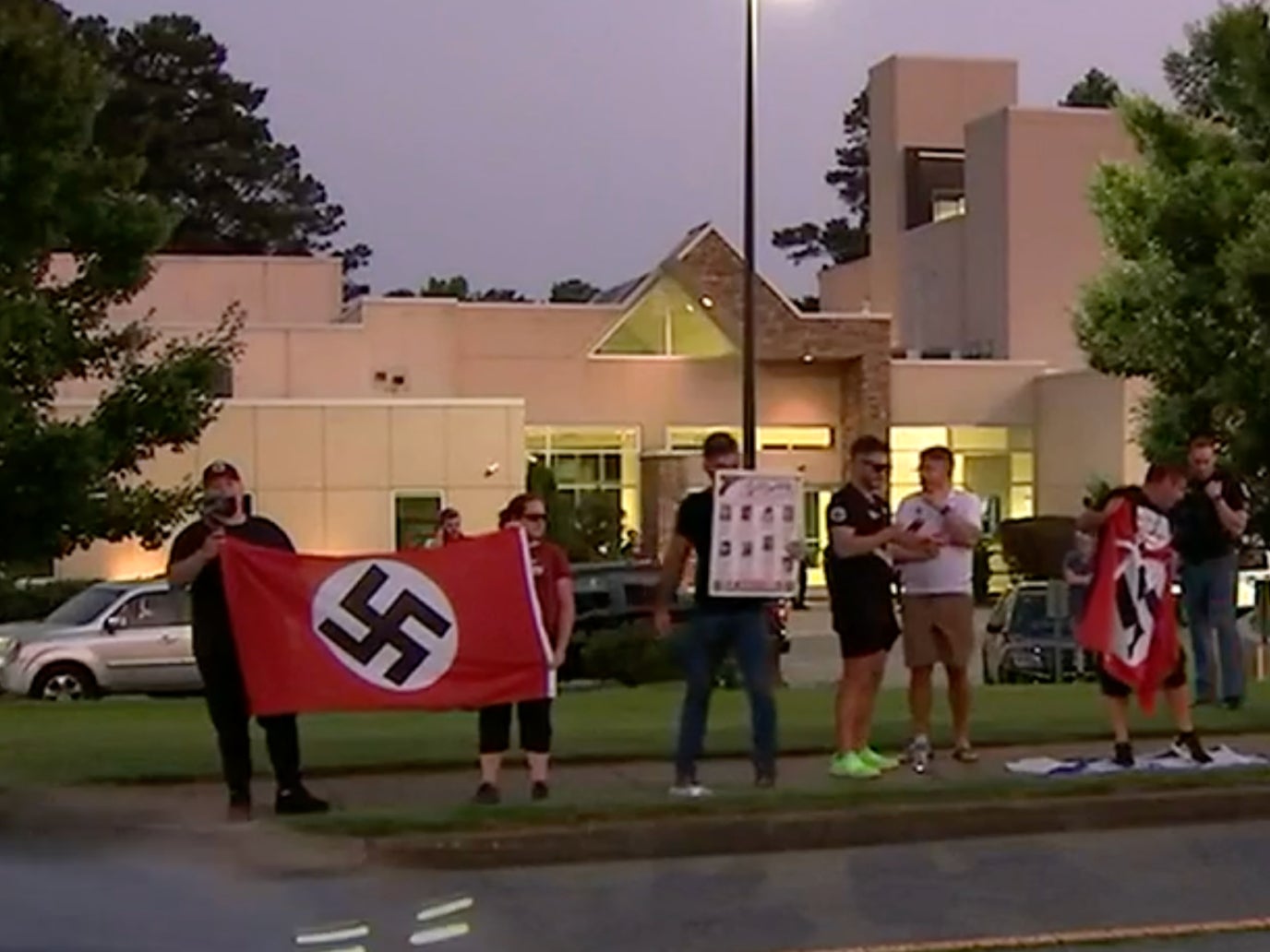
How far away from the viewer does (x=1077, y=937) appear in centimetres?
877

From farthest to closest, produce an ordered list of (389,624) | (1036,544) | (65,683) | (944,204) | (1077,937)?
(944,204) < (1036,544) < (65,683) < (389,624) < (1077,937)

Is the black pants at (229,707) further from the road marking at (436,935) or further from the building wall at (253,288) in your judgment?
the building wall at (253,288)

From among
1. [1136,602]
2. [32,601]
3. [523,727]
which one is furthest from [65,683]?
[1136,602]

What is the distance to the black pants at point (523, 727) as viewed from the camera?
11.6 metres

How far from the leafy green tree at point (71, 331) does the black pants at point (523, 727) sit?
327 inches

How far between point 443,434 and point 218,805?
114 feet

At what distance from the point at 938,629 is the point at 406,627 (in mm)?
2889

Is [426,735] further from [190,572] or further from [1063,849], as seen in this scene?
[1063,849]

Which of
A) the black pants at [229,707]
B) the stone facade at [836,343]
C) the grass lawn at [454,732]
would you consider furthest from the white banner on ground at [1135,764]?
the stone facade at [836,343]

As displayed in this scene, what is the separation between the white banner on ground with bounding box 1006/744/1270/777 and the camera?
12258 mm

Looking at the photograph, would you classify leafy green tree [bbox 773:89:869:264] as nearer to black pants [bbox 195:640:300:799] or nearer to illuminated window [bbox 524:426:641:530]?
illuminated window [bbox 524:426:641:530]

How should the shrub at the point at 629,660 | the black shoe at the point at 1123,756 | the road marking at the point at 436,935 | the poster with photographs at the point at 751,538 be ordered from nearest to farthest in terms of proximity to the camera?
the road marking at the point at 436,935, the poster with photographs at the point at 751,538, the black shoe at the point at 1123,756, the shrub at the point at 629,660

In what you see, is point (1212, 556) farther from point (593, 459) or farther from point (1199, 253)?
point (593, 459)

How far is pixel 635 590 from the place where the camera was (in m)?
27.2
